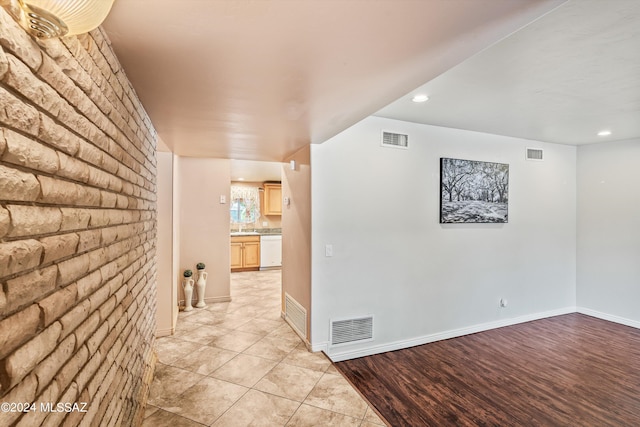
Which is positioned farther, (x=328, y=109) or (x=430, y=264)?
(x=430, y=264)

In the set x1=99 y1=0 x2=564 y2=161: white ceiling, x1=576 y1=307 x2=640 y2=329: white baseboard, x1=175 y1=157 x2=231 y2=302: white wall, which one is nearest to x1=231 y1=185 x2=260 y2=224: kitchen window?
x1=175 y1=157 x2=231 y2=302: white wall

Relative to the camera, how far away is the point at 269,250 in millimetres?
7547

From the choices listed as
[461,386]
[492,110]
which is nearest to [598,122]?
[492,110]

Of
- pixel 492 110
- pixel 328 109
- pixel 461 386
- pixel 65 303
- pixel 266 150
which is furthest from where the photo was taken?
pixel 266 150

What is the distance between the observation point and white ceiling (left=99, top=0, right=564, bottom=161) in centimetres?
105

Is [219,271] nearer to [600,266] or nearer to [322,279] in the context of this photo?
[322,279]

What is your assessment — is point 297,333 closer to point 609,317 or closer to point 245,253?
point 245,253

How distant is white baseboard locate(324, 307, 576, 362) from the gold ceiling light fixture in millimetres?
3042

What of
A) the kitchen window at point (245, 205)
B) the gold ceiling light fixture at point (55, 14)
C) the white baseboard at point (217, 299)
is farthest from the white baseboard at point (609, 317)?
the kitchen window at point (245, 205)

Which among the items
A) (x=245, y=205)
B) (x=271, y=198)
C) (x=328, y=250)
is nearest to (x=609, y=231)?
(x=328, y=250)

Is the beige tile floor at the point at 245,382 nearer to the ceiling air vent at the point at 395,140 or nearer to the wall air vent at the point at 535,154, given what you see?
the ceiling air vent at the point at 395,140

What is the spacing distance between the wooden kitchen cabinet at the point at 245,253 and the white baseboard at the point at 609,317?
20.9ft

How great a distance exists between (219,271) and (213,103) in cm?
Answer: 328

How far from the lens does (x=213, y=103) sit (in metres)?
1.98
